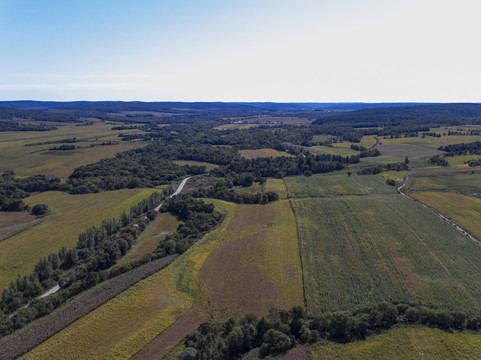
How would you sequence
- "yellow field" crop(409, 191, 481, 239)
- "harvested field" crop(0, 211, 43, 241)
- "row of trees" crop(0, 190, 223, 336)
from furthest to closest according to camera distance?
"yellow field" crop(409, 191, 481, 239) → "harvested field" crop(0, 211, 43, 241) → "row of trees" crop(0, 190, 223, 336)

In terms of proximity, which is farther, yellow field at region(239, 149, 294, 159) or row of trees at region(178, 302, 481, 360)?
yellow field at region(239, 149, 294, 159)

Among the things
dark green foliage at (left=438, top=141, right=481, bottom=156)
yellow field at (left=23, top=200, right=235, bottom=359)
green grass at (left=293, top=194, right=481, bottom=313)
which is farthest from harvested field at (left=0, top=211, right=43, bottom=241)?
dark green foliage at (left=438, top=141, right=481, bottom=156)

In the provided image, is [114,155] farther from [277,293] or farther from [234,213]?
[277,293]

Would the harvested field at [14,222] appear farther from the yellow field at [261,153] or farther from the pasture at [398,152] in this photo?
the pasture at [398,152]

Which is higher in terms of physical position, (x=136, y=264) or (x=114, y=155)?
(x=114, y=155)

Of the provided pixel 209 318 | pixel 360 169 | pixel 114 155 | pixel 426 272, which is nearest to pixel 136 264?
pixel 209 318

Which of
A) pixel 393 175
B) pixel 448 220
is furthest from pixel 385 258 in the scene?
pixel 393 175

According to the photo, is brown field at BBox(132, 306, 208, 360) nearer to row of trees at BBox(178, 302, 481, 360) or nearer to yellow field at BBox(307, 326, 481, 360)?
row of trees at BBox(178, 302, 481, 360)
